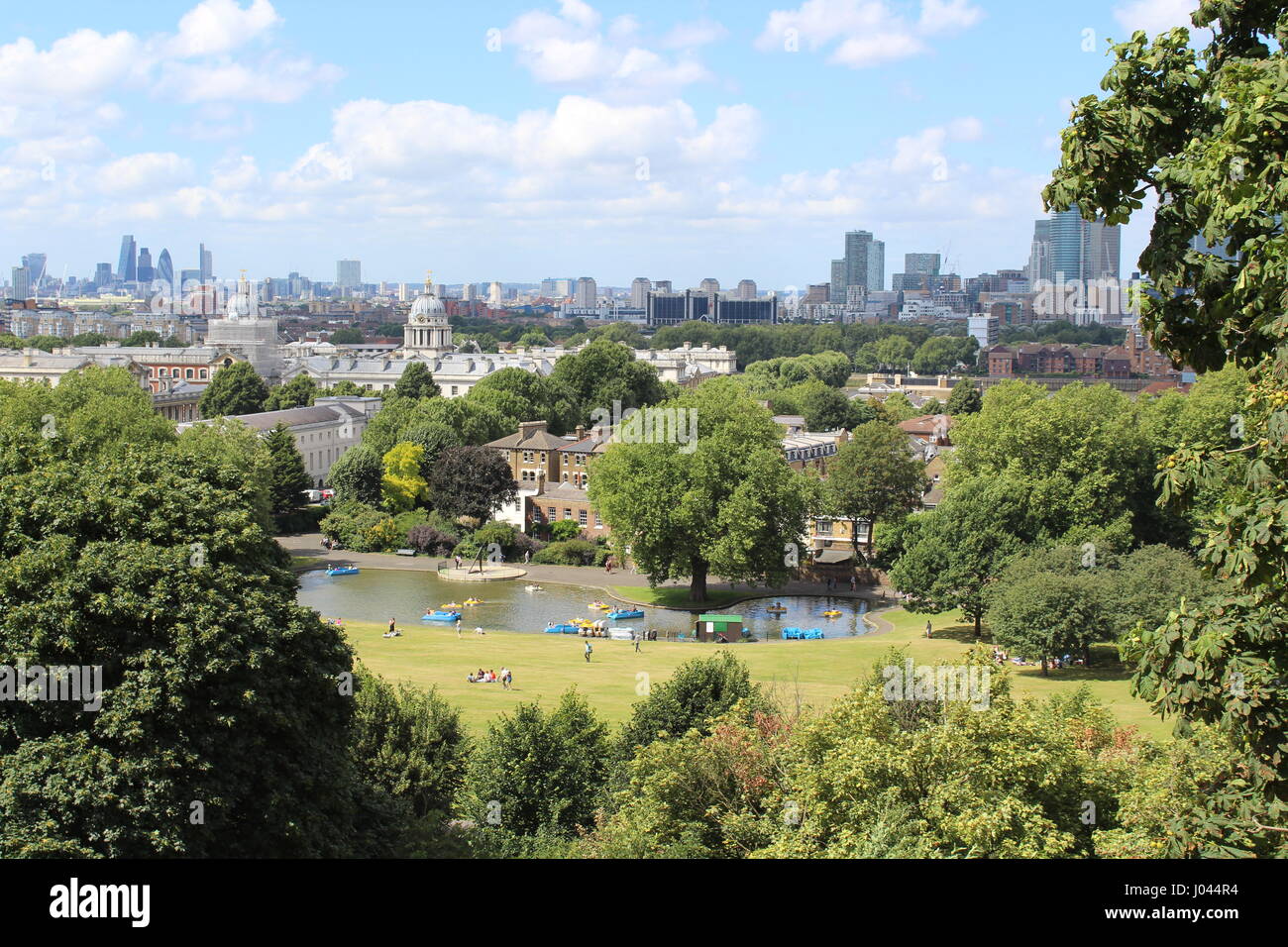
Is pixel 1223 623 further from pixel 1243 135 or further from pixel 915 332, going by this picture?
pixel 915 332

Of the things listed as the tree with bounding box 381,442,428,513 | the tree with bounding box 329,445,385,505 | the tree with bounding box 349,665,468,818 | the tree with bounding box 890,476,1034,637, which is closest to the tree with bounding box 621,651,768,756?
the tree with bounding box 349,665,468,818

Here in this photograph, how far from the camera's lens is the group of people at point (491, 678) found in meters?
27.1

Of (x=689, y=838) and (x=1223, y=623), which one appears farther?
(x=689, y=838)

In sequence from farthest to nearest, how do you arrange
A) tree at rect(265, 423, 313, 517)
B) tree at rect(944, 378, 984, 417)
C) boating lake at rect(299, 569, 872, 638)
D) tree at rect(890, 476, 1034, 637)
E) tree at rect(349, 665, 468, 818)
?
1. tree at rect(944, 378, 984, 417)
2. tree at rect(265, 423, 313, 517)
3. boating lake at rect(299, 569, 872, 638)
4. tree at rect(890, 476, 1034, 637)
5. tree at rect(349, 665, 468, 818)

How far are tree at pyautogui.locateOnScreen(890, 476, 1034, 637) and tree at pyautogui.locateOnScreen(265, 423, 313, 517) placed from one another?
2694cm

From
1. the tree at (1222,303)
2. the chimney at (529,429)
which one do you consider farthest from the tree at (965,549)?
the tree at (1222,303)

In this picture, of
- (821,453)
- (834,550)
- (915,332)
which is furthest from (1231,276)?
(915,332)

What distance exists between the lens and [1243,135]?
284 inches

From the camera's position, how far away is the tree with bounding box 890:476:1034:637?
3484cm

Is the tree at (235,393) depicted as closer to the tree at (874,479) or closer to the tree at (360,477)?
the tree at (360,477)

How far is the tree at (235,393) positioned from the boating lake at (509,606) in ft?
107

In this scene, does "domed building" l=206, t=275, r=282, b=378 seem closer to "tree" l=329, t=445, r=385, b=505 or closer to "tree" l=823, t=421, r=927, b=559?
"tree" l=329, t=445, r=385, b=505

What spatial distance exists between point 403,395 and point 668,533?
35.1m
